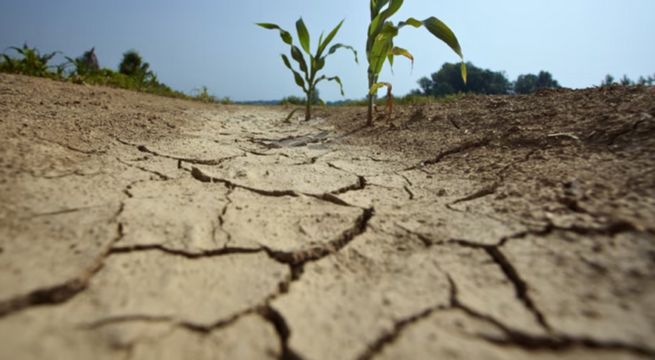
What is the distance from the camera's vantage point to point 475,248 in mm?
919

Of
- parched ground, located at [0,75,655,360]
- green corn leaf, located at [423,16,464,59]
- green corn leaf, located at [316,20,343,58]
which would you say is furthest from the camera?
green corn leaf, located at [316,20,343,58]

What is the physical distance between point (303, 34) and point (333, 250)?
295 centimetres

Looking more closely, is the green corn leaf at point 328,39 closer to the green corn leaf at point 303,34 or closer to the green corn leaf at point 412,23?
the green corn leaf at point 303,34

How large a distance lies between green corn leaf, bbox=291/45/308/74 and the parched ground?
2047mm

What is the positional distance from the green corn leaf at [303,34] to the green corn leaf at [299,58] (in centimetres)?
9

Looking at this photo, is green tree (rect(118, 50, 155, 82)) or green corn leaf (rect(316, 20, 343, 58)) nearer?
green corn leaf (rect(316, 20, 343, 58))

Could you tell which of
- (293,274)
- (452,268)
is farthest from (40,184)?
(452,268)

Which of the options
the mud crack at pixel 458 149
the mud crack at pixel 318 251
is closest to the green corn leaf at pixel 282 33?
the mud crack at pixel 458 149

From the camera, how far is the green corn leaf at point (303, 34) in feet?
10.9

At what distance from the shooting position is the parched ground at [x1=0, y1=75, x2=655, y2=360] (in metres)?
0.62

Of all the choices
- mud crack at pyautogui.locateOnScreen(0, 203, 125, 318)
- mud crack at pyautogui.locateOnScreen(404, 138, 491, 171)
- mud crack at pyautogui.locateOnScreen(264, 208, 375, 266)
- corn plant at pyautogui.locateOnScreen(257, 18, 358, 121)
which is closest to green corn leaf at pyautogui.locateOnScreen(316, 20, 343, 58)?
corn plant at pyautogui.locateOnScreen(257, 18, 358, 121)

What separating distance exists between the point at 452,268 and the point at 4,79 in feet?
13.6

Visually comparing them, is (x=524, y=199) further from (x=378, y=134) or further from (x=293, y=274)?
(x=378, y=134)

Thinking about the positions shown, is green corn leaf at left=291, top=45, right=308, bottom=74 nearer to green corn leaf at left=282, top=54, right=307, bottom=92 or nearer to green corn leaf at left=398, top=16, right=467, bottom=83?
green corn leaf at left=282, top=54, right=307, bottom=92
